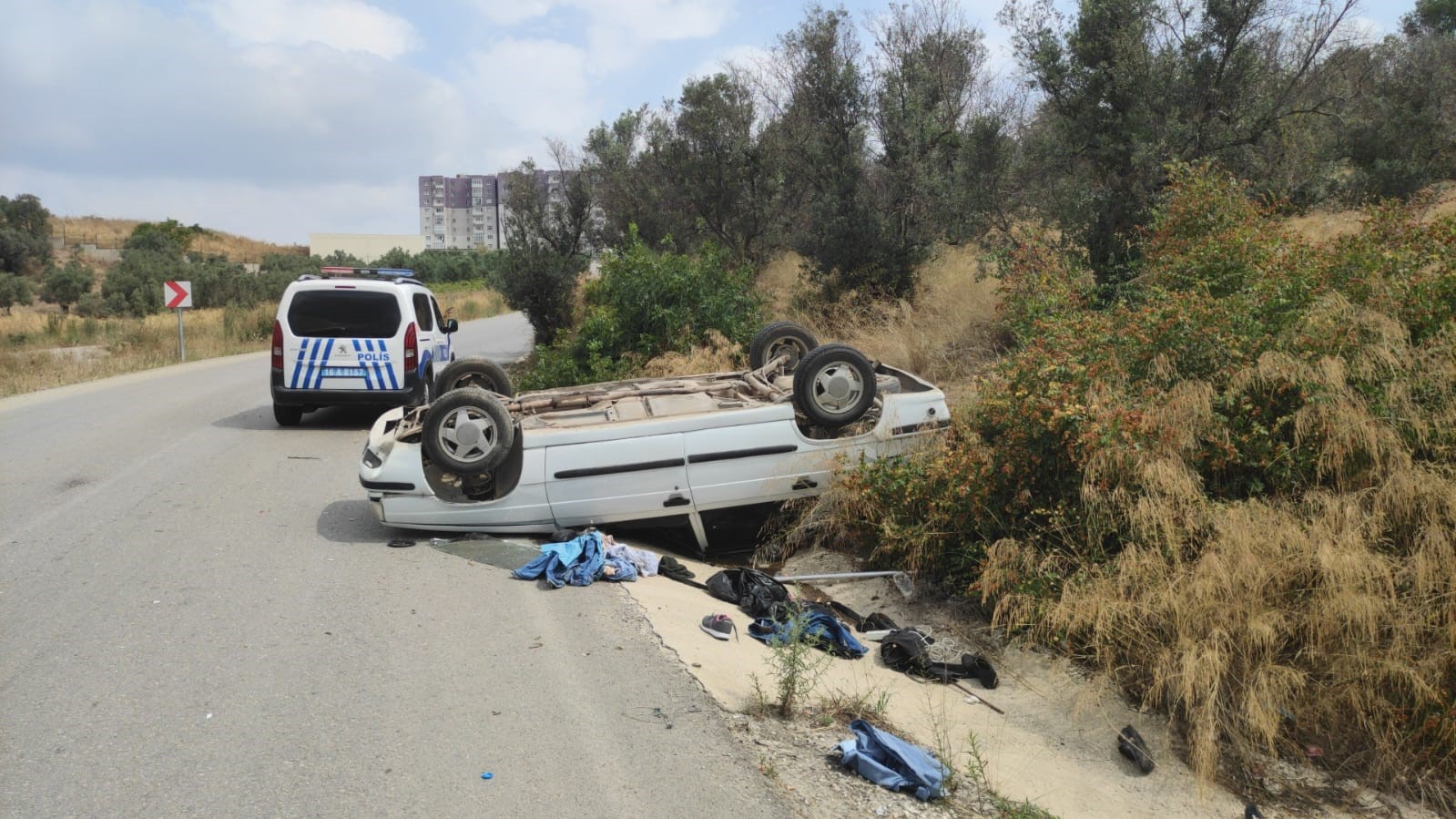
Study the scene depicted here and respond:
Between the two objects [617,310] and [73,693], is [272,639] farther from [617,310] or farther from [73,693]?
[617,310]

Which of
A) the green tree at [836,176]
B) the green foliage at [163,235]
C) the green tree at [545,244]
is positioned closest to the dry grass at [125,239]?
the green foliage at [163,235]

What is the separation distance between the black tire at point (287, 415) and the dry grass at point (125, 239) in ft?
234

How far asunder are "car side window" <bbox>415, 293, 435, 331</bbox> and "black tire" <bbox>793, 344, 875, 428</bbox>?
7113 mm

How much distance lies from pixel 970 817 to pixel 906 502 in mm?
3421

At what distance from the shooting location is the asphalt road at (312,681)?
12.5 ft

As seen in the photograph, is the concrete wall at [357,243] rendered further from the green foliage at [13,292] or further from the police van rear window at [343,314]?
the police van rear window at [343,314]

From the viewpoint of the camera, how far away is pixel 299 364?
1240 centimetres

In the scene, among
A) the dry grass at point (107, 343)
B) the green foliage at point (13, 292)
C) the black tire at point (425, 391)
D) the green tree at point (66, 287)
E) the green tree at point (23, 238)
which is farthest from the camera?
the green tree at point (23, 238)

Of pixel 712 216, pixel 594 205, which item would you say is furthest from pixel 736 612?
pixel 594 205

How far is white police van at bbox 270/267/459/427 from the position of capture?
12367mm

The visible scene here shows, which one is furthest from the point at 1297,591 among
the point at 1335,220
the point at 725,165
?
the point at 725,165

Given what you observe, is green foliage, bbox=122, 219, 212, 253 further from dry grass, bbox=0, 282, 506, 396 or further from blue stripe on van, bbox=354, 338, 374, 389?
blue stripe on van, bbox=354, 338, 374, 389

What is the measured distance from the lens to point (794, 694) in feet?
15.8

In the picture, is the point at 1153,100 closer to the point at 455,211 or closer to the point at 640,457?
the point at 640,457
